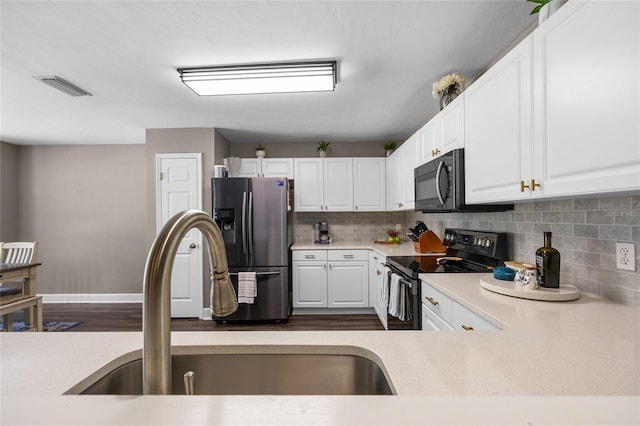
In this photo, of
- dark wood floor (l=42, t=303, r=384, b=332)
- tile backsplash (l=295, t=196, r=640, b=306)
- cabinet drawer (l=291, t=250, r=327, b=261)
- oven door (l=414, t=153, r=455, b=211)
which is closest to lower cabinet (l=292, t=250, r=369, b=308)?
cabinet drawer (l=291, t=250, r=327, b=261)

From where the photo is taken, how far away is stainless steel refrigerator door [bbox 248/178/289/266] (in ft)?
11.3

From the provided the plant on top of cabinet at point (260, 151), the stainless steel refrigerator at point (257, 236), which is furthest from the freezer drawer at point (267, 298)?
the plant on top of cabinet at point (260, 151)

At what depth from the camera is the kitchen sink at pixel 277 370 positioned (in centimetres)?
81

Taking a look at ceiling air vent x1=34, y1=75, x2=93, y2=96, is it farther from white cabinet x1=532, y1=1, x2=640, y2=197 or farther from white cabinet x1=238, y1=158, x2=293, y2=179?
white cabinet x1=532, y1=1, x2=640, y2=197

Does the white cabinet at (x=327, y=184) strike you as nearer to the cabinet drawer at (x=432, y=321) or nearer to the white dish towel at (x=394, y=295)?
the white dish towel at (x=394, y=295)

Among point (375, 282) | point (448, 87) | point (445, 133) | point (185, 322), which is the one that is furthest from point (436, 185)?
point (185, 322)

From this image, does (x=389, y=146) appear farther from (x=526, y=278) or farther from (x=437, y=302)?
(x=526, y=278)

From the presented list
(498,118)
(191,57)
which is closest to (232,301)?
(498,118)

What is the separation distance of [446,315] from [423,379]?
3.46 ft

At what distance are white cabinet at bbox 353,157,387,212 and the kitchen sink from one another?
3302 millimetres

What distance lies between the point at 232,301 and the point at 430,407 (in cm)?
41

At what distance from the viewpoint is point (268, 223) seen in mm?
3467

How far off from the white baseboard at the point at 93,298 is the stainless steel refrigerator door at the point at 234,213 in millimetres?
2080

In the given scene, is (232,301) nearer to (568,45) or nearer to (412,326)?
(568,45)
